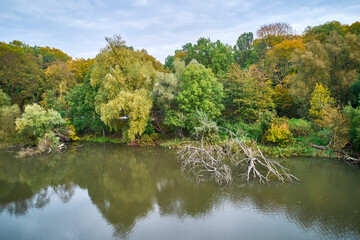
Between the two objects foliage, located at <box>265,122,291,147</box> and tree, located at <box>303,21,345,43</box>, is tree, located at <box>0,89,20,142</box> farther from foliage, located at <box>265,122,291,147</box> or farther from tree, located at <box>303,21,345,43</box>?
tree, located at <box>303,21,345,43</box>

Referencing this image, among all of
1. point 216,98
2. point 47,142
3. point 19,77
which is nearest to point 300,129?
point 216,98

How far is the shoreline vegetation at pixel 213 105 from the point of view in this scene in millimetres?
17891

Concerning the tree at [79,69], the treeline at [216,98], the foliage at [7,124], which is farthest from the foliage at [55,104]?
the tree at [79,69]

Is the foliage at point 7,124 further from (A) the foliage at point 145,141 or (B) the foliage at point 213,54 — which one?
(B) the foliage at point 213,54

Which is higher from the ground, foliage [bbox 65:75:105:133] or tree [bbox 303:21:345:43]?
tree [bbox 303:21:345:43]

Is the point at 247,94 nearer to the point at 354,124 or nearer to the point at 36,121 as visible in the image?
the point at 354,124

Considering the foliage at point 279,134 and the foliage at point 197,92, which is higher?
the foliage at point 197,92

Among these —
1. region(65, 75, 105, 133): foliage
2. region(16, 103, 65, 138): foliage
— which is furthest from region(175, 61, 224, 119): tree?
region(16, 103, 65, 138): foliage

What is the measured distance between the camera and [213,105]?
2131 centimetres

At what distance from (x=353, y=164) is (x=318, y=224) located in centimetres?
917

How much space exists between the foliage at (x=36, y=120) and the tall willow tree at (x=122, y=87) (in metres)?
4.28

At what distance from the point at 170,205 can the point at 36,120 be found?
50.9ft

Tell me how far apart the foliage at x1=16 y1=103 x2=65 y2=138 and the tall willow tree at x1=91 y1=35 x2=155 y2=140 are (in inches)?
169

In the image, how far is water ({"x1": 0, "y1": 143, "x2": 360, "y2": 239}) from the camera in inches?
331
